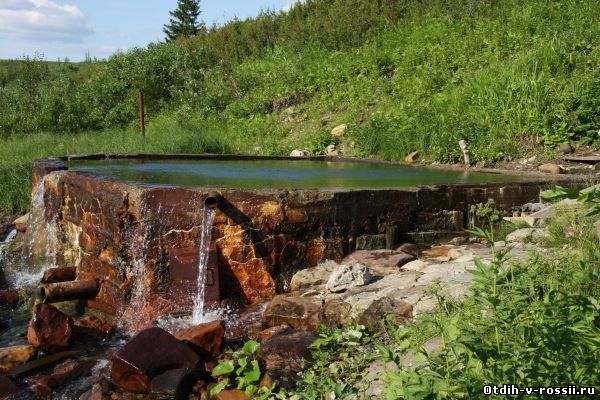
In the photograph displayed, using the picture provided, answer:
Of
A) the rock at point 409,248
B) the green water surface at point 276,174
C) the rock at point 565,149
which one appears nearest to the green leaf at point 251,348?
the rock at point 409,248

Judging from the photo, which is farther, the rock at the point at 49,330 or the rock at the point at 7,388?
the rock at the point at 49,330

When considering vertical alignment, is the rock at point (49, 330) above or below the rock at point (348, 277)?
below

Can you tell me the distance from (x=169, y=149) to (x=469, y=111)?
18.5 feet

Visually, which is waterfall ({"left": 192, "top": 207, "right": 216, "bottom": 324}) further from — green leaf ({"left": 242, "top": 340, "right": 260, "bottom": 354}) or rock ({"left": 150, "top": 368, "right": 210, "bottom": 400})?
green leaf ({"left": 242, "top": 340, "right": 260, "bottom": 354})

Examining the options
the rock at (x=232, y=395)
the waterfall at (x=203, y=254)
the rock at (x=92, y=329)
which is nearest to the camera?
the rock at (x=232, y=395)

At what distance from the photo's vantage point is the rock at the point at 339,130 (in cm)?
1308

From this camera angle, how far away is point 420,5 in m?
18.2

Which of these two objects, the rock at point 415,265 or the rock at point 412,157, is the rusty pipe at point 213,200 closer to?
the rock at point 415,265

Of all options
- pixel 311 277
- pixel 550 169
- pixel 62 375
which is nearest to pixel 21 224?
pixel 62 375

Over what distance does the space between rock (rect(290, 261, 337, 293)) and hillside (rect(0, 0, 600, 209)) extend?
4842 millimetres

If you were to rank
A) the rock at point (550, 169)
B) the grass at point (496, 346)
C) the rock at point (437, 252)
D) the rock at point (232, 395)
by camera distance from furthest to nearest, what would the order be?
the rock at point (550, 169)
the rock at point (437, 252)
the rock at point (232, 395)
the grass at point (496, 346)

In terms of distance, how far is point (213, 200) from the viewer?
221 inches

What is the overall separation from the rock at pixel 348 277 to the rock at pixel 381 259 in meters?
0.29

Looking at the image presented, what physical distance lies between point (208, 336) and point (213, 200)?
1279mm
